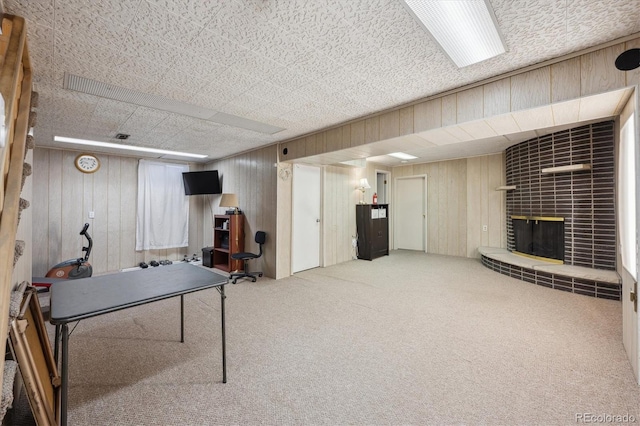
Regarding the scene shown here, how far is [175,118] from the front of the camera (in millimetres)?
3434

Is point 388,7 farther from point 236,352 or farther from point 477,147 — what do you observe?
point 477,147

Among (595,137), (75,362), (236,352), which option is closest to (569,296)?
(595,137)

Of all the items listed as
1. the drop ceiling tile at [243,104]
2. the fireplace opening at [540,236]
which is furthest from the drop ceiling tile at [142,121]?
the fireplace opening at [540,236]

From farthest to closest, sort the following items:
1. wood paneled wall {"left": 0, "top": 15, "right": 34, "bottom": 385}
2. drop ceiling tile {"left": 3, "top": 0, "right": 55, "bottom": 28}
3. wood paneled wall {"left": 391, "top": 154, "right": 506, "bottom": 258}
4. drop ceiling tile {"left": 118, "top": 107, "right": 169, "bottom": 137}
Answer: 1. wood paneled wall {"left": 391, "top": 154, "right": 506, "bottom": 258}
2. drop ceiling tile {"left": 118, "top": 107, "right": 169, "bottom": 137}
3. drop ceiling tile {"left": 3, "top": 0, "right": 55, "bottom": 28}
4. wood paneled wall {"left": 0, "top": 15, "right": 34, "bottom": 385}

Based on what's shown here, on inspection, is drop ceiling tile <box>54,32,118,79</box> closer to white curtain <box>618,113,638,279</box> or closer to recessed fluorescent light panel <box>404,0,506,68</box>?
recessed fluorescent light panel <box>404,0,506,68</box>

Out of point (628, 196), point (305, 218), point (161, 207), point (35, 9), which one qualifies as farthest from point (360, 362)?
point (161, 207)

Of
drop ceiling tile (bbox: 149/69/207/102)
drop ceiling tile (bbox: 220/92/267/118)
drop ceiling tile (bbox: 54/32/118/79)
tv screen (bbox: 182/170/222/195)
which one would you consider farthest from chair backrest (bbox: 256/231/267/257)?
drop ceiling tile (bbox: 54/32/118/79)

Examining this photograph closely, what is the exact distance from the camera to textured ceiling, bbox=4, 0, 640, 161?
1.59 meters

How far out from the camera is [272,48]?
1.97 m

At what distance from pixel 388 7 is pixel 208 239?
6053 millimetres

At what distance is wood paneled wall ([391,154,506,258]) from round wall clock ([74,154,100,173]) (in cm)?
721

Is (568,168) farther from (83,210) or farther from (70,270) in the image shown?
(83,210)

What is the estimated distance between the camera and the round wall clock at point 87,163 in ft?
16.8

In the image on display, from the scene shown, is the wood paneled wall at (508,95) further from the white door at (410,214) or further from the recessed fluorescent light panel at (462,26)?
the white door at (410,214)
